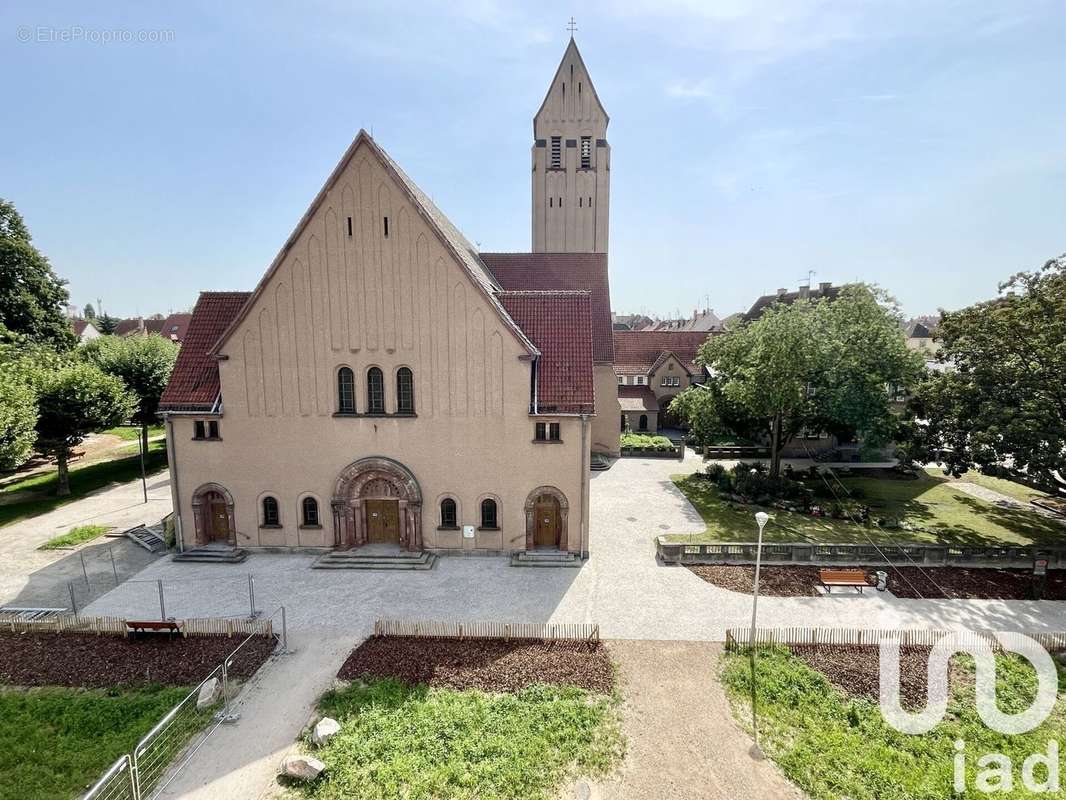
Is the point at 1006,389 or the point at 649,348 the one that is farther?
the point at 649,348

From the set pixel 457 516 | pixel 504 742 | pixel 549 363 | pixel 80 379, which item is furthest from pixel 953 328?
pixel 80 379

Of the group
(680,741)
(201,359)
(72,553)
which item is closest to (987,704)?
(680,741)

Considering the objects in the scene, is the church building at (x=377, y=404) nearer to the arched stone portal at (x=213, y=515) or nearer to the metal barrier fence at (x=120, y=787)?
the arched stone portal at (x=213, y=515)

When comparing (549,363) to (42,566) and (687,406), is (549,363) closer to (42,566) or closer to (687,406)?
(687,406)

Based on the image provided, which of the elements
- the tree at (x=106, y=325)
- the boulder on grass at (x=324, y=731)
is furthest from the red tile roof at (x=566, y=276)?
the tree at (x=106, y=325)

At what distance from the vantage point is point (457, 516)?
23.1 metres

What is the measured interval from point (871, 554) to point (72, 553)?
1401 inches

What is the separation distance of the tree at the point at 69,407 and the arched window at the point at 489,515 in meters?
25.5

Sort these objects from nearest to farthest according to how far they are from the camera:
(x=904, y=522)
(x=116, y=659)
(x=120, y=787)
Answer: (x=120, y=787) < (x=116, y=659) < (x=904, y=522)

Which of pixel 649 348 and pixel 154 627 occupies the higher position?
pixel 649 348

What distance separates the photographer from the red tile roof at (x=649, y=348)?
179ft

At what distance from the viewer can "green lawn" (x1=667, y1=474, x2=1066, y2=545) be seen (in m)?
24.9

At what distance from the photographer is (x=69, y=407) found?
1187 inches

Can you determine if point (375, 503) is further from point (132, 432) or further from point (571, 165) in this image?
point (132, 432)
